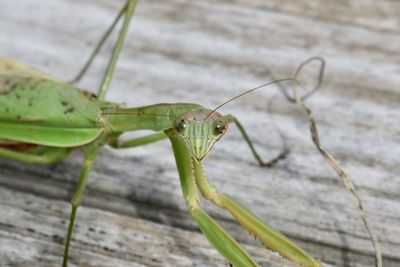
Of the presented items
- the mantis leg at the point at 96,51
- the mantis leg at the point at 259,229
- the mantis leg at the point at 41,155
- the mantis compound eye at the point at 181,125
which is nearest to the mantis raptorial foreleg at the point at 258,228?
the mantis leg at the point at 259,229

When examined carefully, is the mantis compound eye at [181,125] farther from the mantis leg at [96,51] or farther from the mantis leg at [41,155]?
the mantis leg at [96,51]

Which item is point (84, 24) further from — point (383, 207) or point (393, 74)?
point (383, 207)

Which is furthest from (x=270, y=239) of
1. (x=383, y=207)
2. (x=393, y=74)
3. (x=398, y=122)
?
(x=393, y=74)

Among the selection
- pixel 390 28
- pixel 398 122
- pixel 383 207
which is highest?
pixel 390 28

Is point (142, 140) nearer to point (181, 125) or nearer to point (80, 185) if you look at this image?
point (80, 185)

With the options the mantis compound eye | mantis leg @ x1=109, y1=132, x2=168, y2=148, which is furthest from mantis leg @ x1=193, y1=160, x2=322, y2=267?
mantis leg @ x1=109, y1=132, x2=168, y2=148
